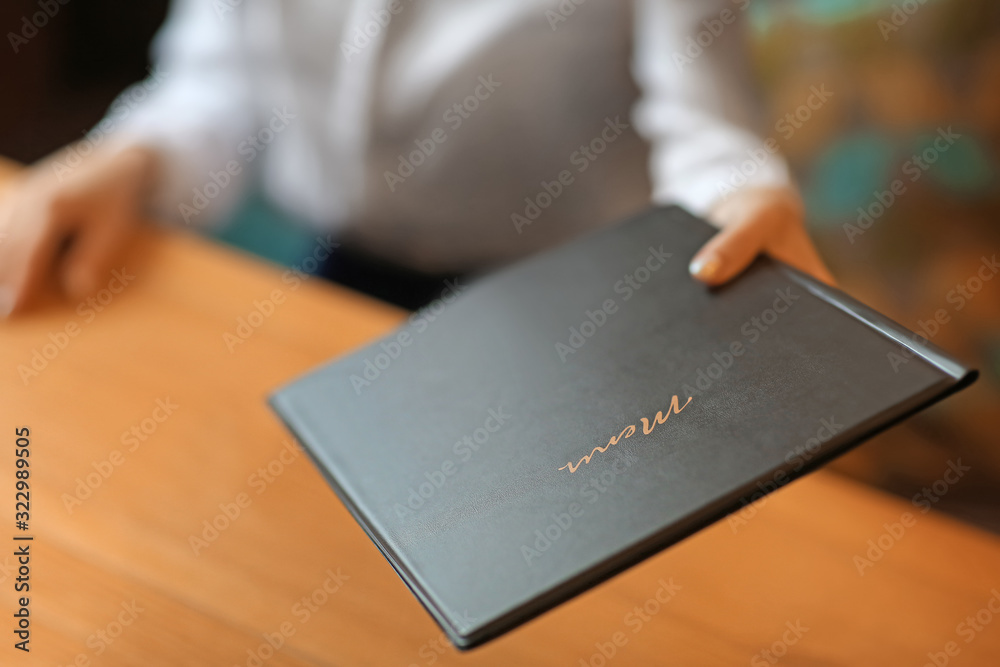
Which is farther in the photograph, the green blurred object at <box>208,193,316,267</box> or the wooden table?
the green blurred object at <box>208,193,316,267</box>

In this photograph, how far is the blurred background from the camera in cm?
80

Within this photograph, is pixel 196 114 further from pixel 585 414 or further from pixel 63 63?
pixel 63 63

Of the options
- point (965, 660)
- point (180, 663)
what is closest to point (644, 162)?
point (965, 660)

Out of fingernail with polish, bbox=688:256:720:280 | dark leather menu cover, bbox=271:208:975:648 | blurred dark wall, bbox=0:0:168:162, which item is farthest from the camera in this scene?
blurred dark wall, bbox=0:0:168:162

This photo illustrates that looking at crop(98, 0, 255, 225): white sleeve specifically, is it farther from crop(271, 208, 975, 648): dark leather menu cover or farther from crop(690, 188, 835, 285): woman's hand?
crop(690, 188, 835, 285): woman's hand

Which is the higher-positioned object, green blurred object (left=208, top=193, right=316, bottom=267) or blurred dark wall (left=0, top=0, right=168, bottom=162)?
blurred dark wall (left=0, top=0, right=168, bottom=162)

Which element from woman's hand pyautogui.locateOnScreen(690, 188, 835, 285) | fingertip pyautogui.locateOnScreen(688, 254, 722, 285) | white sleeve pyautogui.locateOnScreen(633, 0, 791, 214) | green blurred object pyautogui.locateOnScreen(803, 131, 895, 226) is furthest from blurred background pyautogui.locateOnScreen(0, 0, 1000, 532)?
fingertip pyautogui.locateOnScreen(688, 254, 722, 285)

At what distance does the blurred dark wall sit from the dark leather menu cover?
1.46 meters

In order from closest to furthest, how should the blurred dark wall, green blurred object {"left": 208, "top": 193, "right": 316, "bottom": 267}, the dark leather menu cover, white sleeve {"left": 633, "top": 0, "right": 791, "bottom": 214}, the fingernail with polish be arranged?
the dark leather menu cover
the fingernail with polish
white sleeve {"left": 633, "top": 0, "right": 791, "bottom": 214}
green blurred object {"left": 208, "top": 193, "right": 316, "bottom": 267}
the blurred dark wall

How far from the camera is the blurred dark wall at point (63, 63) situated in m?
1.51

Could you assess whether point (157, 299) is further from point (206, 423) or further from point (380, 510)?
point (380, 510)

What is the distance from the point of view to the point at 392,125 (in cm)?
86

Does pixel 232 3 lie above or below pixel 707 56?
above

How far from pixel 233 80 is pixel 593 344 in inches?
27.2
